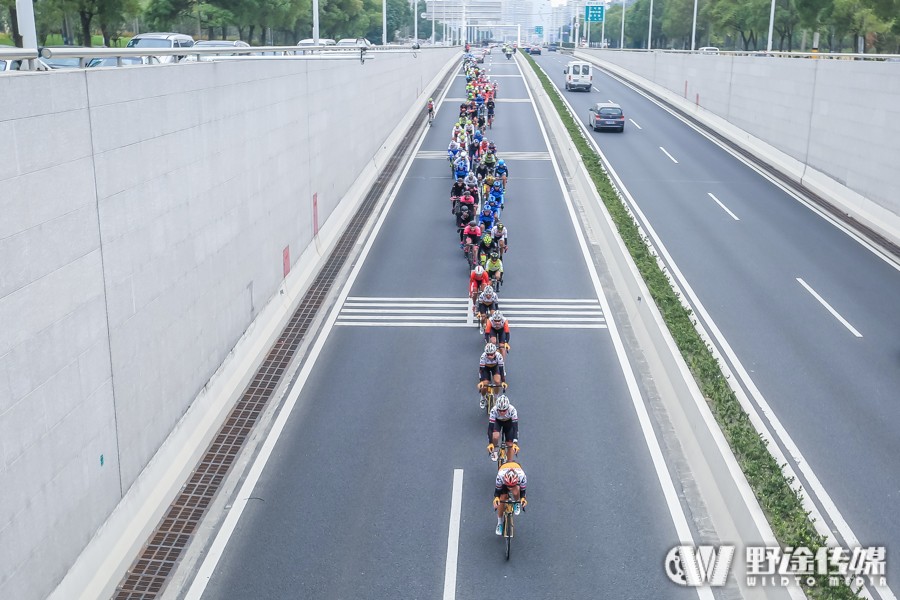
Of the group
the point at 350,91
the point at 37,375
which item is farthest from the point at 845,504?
the point at 350,91

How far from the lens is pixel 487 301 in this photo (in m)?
17.1

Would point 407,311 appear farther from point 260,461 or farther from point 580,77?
point 580,77

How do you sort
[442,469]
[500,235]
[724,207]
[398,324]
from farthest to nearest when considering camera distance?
[724,207] → [500,235] → [398,324] → [442,469]

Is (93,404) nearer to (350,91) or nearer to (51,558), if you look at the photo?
(51,558)

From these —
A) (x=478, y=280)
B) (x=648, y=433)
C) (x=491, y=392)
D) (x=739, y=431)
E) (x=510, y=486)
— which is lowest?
(x=648, y=433)

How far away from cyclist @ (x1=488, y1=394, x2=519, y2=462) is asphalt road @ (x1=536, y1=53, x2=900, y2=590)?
14.3ft

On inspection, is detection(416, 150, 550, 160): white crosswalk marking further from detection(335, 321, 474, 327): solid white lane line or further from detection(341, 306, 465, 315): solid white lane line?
detection(335, 321, 474, 327): solid white lane line

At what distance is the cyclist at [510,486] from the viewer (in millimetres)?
10805

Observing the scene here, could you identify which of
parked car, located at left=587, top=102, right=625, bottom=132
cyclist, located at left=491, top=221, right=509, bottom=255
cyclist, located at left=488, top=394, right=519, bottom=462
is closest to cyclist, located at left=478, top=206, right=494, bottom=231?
cyclist, located at left=491, top=221, right=509, bottom=255

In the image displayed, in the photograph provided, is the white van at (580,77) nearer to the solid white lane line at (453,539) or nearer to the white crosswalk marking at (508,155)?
the white crosswalk marking at (508,155)

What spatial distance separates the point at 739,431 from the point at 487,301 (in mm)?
5679

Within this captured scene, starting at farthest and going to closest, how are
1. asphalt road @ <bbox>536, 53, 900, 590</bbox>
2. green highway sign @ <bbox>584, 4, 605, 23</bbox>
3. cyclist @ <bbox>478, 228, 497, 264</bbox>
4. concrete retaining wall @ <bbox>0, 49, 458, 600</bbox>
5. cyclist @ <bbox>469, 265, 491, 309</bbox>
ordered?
green highway sign @ <bbox>584, 4, 605, 23</bbox>
cyclist @ <bbox>478, 228, 497, 264</bbox>
cyclist @ <bbox>469, 265, 491, 309</bbox>
asphalt road @ <bbox>536, 53, 900, 590</bbox>
concrete retaining wall @ <bbox>0, 49, 458, 600</bbox>

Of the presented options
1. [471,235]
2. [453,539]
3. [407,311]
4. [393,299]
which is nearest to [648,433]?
[453,539]

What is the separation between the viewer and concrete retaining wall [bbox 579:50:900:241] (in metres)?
26.8
